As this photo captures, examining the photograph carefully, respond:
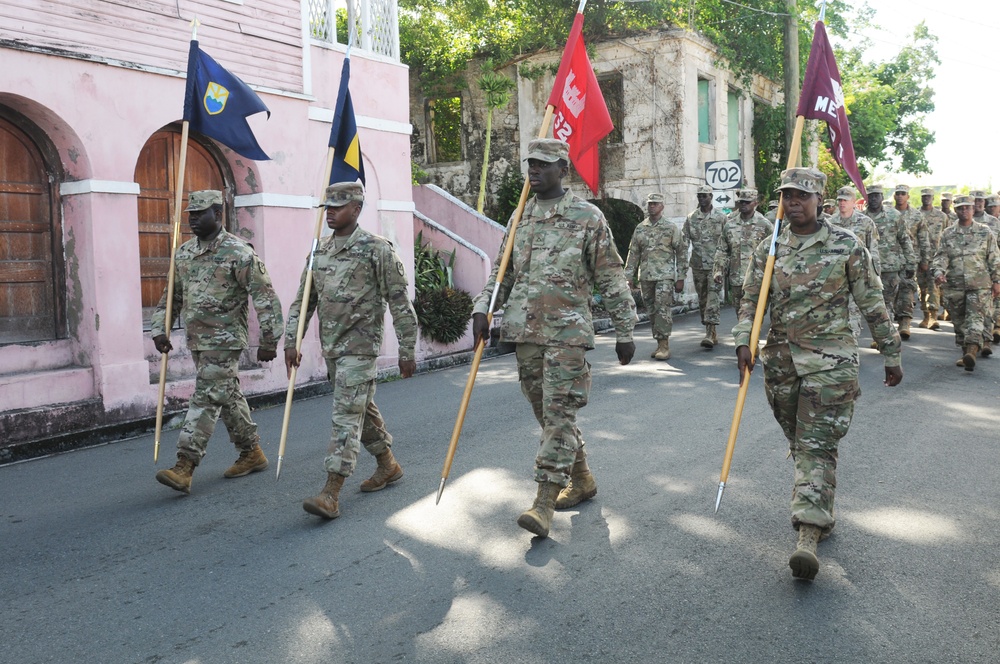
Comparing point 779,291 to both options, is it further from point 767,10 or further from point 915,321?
point 767,10

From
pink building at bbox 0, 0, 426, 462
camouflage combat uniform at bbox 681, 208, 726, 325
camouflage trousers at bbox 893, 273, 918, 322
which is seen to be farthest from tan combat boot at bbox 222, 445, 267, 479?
camouflage trousers at bbox 893, 273, 918, 322

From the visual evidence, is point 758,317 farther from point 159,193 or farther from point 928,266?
point 928,266

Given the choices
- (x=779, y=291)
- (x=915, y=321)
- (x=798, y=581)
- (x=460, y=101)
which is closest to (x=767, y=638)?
(x=798, y=581)

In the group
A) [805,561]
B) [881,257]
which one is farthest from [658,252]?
[805,561]

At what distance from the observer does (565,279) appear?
541 cm

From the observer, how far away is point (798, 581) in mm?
4480

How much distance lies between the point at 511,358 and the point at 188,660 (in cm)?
1011

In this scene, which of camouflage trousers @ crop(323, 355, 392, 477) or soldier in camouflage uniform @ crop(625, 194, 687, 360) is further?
soldier in camouflage uniform @ crop(625, 194, 687, 360)

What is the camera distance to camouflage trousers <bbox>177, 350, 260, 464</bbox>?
6523 mm

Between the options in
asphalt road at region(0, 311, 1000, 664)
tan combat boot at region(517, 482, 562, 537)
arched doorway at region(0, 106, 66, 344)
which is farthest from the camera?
arched doorway at region(0, 106, 66, 344)

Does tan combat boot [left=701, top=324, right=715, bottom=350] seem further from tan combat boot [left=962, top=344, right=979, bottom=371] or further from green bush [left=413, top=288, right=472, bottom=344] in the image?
green bush [left=413, top=288, right=472, bottom=344]

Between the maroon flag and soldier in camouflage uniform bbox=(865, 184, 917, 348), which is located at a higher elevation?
the maroon flag

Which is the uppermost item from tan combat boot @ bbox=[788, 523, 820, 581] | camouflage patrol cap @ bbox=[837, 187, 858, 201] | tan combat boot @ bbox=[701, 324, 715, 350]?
camouflage patrol cap @ bbox=[837, 187, 858, 201]

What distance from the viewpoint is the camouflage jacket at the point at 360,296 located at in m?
6.11
